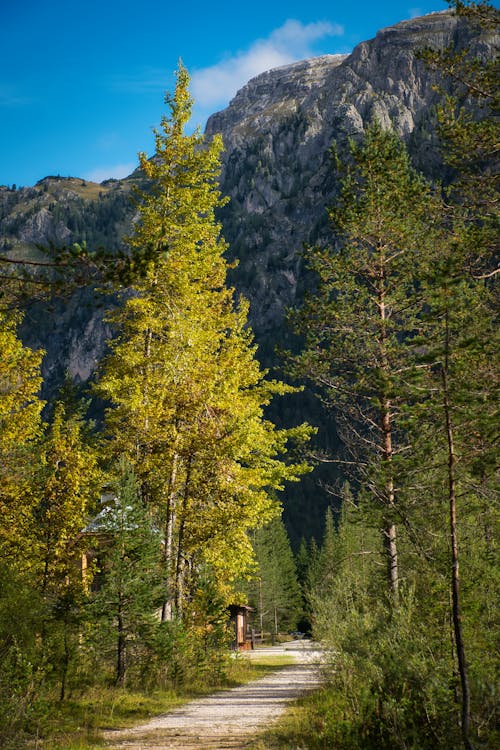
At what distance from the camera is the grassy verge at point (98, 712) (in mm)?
9453

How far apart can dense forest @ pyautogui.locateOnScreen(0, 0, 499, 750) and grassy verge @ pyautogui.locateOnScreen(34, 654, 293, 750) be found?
0.27 meters

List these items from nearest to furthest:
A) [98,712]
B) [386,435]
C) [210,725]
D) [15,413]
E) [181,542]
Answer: [210,725], [98,712], [386,435], [181,542], [15,413]

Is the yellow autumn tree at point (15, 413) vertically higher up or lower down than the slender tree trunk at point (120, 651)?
higher up

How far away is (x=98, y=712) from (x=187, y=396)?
301 inches

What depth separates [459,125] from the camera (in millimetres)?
12234

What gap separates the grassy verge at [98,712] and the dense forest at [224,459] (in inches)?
10.4

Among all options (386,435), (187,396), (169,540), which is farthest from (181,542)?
→ (386,435)

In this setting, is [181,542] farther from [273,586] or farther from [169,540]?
[273,586]

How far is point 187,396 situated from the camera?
16.9m

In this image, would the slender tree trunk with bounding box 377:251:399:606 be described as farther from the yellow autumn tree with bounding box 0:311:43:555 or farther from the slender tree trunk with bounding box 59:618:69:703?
the yellow autumn tree with bounding box 0:311:43:555

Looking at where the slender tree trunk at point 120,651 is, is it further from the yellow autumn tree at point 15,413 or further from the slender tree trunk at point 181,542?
the yellow autumn tree at point 15,413

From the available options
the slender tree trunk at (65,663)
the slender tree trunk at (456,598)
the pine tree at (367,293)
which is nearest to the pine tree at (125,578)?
the slender tree trunk at (65,663)

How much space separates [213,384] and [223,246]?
4.88 m

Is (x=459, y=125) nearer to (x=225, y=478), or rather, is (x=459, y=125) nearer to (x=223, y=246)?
(x=223, y=246)
